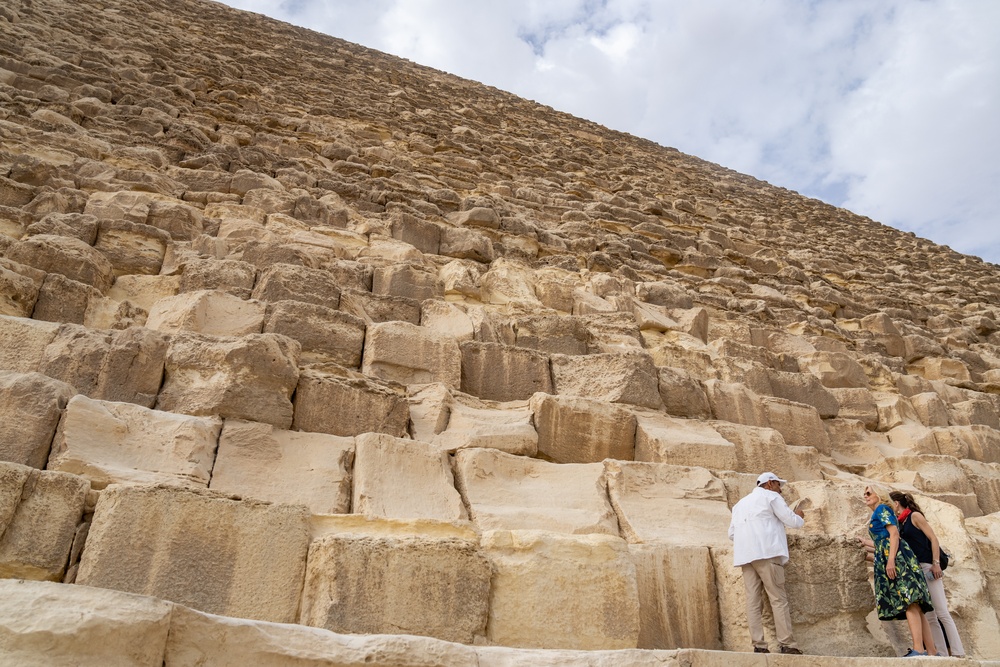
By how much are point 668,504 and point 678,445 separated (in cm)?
56

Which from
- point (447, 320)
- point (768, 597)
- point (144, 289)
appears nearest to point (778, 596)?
point (768, 597)

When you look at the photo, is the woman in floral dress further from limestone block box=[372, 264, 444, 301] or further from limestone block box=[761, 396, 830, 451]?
limestone block box=[372, 264, 444, 301]

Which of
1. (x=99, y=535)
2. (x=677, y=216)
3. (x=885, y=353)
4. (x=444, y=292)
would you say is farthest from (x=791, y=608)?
(x=677, y=216)

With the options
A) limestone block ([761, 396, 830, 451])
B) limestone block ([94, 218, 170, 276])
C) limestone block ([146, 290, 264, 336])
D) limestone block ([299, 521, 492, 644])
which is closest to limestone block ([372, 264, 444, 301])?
limestone block ([146, 290, 264, 336])

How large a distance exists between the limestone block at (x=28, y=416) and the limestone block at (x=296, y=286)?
1.57 metres

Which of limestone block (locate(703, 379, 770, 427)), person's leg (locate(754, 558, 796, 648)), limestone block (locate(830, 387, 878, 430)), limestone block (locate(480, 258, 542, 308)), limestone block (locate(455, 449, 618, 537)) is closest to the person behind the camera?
person's leg (locate(754, 558, 796, 648))

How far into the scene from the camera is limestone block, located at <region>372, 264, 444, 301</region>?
17.3 ft

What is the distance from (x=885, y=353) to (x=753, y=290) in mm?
1491

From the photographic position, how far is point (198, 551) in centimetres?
261

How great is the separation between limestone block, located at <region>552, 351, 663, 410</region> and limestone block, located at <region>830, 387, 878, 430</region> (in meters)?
2.27

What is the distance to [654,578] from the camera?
129 inches

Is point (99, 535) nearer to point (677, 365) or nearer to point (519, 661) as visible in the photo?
point (519, 661)

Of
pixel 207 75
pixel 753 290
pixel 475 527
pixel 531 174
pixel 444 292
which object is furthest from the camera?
pixel 531 174

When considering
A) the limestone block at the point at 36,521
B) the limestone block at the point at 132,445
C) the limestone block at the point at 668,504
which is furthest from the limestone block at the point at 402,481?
the limestone block at the point at 36,521
